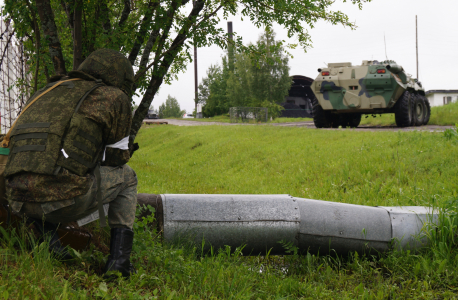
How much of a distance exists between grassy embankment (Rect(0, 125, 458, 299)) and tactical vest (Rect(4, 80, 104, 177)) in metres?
0.54

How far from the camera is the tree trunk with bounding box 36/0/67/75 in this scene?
4.24 meters

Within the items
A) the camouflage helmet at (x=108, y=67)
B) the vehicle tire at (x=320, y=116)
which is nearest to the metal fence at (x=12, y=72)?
the camouflage helmet at (x=108, y=67)

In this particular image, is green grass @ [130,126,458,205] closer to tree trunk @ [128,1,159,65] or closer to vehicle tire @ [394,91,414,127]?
tree trunk @ [128,1,159,65]

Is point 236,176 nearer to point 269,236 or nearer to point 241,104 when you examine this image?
point 269,236

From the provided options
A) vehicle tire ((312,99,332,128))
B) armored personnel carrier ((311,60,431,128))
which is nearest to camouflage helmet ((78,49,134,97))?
armored personnel carrier ((311,60,431,128))

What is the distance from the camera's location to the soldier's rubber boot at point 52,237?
2807 millimetres

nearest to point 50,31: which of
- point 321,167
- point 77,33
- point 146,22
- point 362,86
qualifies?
point 77,33

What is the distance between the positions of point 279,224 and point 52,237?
187 cm

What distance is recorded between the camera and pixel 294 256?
3994 mm

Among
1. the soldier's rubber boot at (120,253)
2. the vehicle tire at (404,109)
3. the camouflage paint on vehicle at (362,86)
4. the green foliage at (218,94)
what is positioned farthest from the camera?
the green foliage at (218,94)

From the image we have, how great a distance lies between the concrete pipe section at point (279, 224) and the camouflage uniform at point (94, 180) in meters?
0.88

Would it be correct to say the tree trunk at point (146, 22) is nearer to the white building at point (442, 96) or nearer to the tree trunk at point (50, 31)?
the tree trunk at point (50, 31)

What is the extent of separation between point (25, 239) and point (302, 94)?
156ft

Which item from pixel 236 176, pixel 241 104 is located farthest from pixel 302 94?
pixel 236 176
